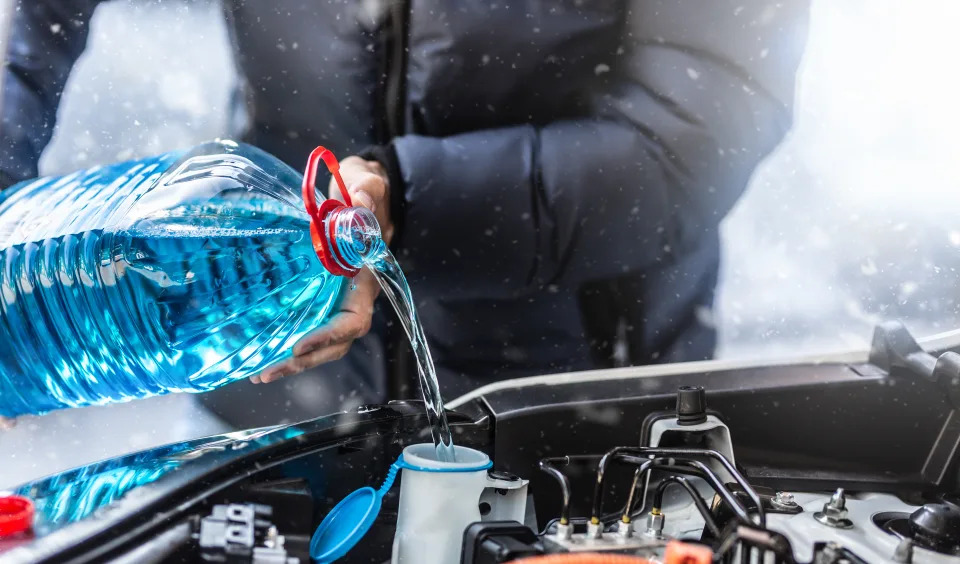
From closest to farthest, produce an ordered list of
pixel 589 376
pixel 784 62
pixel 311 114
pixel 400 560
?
pixel 400 560 < pixel 589 376 < pixel 784 62 < pixel 311 114

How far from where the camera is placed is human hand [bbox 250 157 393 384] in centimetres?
89

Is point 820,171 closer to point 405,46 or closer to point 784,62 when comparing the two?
point 784,62

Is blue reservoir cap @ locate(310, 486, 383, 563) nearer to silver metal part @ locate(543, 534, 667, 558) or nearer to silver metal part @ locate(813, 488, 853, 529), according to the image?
silver metal part @ locate(543, 534, 667, 558)

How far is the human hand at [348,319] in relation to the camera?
890 mm

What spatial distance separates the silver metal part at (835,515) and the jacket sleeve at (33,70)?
1548mm

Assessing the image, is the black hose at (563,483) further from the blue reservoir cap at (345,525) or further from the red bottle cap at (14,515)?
the red bottle cap at (14,515)

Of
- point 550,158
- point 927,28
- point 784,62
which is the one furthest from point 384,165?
point 927,28

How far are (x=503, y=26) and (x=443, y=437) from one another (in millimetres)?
890

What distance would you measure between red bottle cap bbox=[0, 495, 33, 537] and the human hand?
1.16 feet

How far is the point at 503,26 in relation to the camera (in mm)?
1331

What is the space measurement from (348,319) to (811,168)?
32.8 inches

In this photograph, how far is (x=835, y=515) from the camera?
59 cm

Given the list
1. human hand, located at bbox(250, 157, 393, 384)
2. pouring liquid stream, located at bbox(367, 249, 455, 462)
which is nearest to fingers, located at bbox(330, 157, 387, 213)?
human hand, located at bbox(250, 157, 393, 384)

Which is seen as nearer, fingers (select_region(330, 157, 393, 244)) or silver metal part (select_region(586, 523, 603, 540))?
silver metal part (select_region(586, 523, 603, 540))
